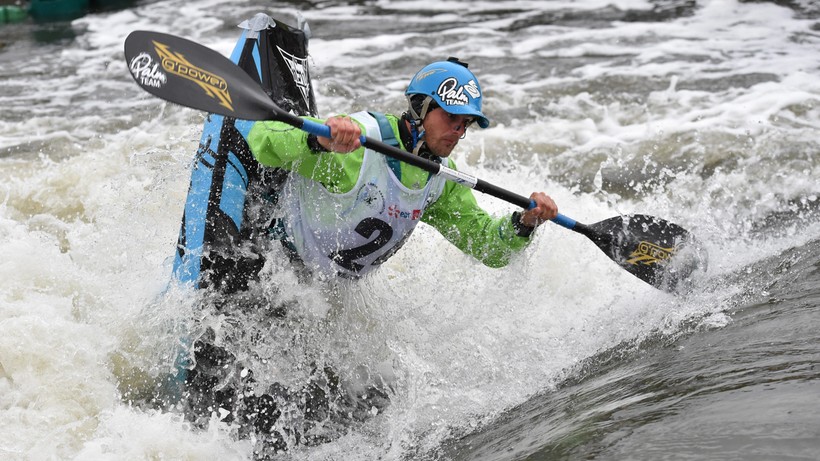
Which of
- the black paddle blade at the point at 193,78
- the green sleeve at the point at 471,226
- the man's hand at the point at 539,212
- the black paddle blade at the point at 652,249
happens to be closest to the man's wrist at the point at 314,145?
the black paddle blade at the point at 193,78

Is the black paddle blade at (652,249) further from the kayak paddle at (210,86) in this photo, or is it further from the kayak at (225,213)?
the kayak at (225,213)

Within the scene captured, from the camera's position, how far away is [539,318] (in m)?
4.82

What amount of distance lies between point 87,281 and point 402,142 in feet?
7.45

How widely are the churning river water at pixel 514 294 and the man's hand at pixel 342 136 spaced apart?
80 cm

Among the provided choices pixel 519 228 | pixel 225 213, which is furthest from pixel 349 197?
pixel 519 228

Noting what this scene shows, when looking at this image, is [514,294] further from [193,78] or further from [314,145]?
[193,78]

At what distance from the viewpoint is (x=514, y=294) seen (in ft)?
15.7

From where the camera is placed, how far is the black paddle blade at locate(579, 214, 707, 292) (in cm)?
459

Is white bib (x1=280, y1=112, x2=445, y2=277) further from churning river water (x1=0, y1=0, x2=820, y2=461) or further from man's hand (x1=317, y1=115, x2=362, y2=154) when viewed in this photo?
man's hand (x1=317, y1=115, x2=362, y2=154)

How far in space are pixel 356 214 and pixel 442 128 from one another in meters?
0.53

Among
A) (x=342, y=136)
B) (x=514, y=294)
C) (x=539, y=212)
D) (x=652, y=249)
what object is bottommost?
(x=514, y=294)

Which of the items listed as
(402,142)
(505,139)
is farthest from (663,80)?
(402,142)

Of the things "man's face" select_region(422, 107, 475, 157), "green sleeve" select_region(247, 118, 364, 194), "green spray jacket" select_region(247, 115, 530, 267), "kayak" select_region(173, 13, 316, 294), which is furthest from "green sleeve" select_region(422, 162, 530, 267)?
"kayak" select_region(173, 13, 316, 294)

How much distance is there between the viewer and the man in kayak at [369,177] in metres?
3.74
